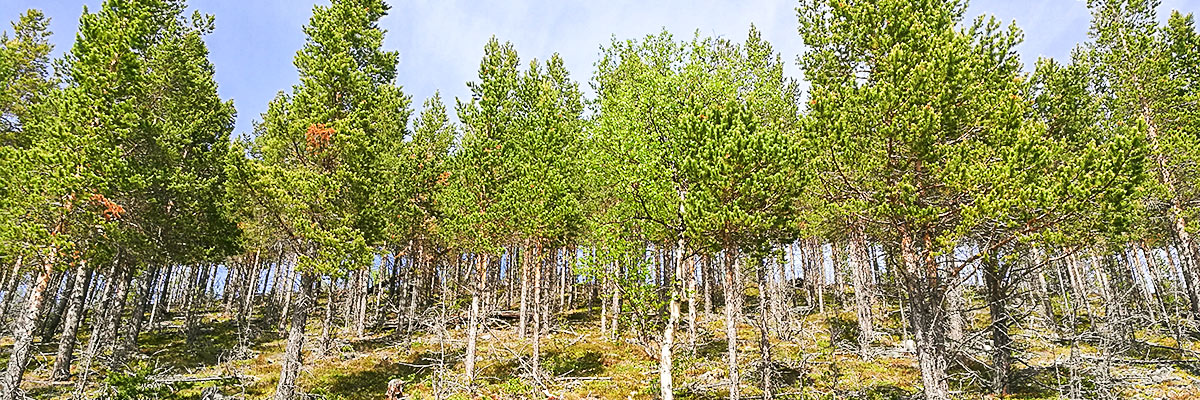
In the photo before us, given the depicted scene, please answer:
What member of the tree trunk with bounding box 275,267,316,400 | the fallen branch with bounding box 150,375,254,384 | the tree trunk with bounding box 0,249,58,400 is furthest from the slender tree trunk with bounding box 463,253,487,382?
the tree trunk with bounding box 0,249,58,400

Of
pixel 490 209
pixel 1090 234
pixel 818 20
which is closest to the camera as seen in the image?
pixel 1090 234

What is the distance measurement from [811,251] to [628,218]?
3039 cm

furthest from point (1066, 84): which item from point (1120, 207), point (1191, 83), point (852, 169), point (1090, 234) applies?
point (852, 169)

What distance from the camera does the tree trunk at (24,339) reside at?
45.7 feet

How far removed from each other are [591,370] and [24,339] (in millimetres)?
16322

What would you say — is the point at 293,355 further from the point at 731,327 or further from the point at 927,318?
the point at 927,318

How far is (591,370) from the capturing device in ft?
69.7

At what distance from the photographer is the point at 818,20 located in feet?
50.4

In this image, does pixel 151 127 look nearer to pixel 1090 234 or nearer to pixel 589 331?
pixel 589 331

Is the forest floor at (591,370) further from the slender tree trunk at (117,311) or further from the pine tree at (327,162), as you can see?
the pine tree at (327,162)

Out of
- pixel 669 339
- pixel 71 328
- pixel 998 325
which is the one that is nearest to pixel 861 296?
pixel 998 325

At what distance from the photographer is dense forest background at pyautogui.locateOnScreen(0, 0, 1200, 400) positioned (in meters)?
12.7

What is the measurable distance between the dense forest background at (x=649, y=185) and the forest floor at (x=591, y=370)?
0.21m

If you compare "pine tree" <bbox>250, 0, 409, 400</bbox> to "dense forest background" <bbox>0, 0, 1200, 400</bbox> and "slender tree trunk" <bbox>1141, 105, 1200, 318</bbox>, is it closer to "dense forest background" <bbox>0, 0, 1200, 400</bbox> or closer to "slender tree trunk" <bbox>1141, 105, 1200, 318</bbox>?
"dense forest background" <bbox>0, 0, 1200, 400</bbox>
